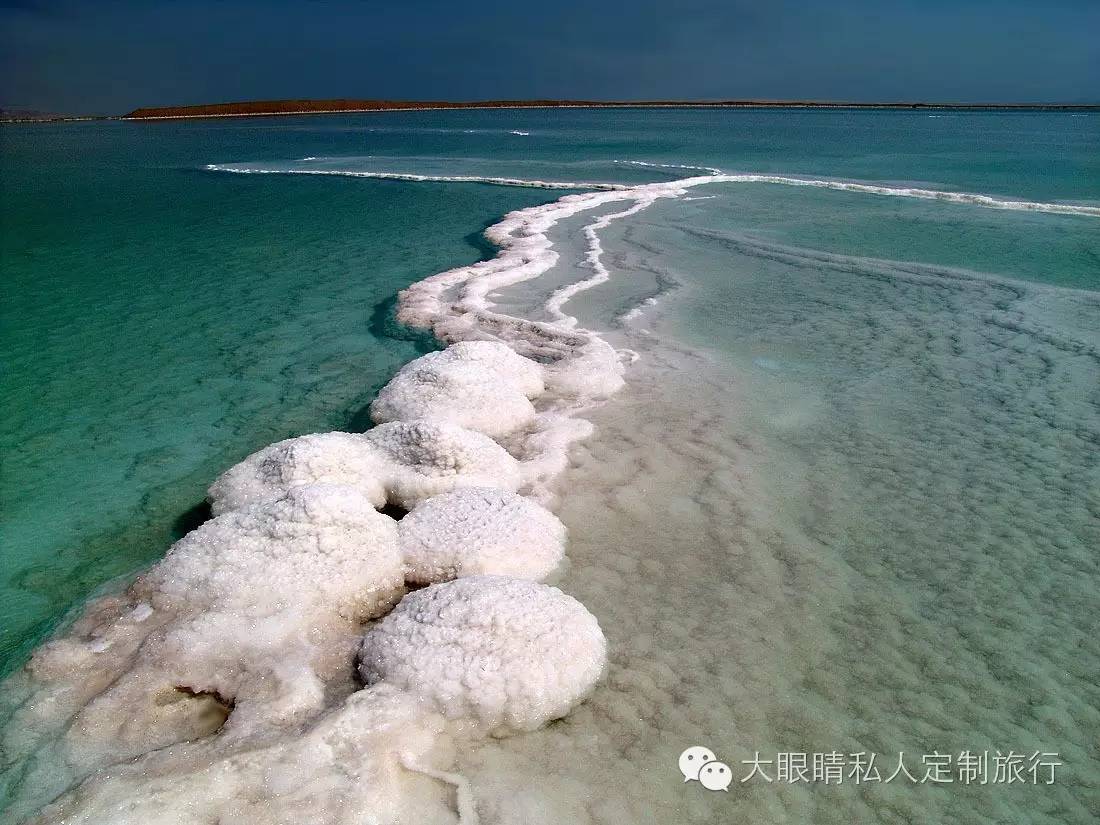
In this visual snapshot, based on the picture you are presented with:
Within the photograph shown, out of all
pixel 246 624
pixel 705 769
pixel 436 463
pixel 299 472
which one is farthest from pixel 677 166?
pixel 705 769

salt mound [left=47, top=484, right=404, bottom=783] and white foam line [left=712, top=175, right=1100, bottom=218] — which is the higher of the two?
white foam line [left=712, top=175, right=1100, bottom=218]

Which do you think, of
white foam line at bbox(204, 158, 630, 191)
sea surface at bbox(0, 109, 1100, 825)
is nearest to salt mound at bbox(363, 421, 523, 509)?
sea surface at bbox(0, 109, 1100, 825)

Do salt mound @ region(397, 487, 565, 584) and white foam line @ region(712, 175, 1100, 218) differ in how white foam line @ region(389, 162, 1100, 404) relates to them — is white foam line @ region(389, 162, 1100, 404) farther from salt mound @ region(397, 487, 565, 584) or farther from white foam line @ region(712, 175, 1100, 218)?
salt mound @ region(397, 487, 565, 584)

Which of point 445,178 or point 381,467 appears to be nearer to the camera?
point 381,467

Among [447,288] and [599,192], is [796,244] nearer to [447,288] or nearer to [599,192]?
[447,288]

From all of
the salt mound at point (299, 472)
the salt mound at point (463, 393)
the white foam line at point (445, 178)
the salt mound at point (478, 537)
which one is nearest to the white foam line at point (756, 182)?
the white foam line at point (445, 178)

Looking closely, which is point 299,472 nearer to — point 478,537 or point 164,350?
point 478,537

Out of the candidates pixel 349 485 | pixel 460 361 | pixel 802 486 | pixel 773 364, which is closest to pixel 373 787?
pixel 349 485
